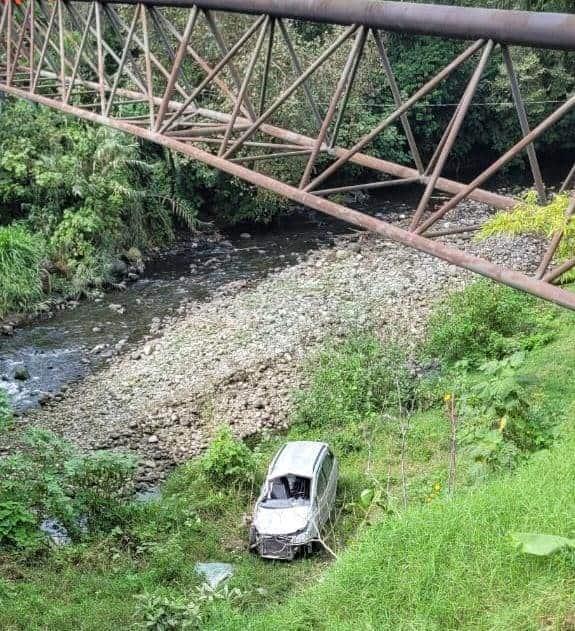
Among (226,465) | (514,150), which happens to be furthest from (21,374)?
(514,150)

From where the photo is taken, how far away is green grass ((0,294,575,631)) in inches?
185

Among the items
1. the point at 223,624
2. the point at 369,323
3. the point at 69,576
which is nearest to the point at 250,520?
the point at 69,576

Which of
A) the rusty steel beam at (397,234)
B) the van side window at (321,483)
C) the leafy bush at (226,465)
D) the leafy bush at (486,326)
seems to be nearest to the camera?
the rusty steel beam at (397,234)

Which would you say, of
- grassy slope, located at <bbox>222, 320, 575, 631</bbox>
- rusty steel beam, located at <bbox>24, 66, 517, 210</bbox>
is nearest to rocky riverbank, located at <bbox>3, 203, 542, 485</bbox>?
rusty steel beam, located at <bbox>24, 66, 517, 210</bbox>

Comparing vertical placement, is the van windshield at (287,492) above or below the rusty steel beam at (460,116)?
below

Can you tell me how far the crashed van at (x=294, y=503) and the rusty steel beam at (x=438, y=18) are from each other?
16.8 feet

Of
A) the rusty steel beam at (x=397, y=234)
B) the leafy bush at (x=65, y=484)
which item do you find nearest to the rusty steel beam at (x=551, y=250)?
the rusty steel beam at (x=397, y=234)

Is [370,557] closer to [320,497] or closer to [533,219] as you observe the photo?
[533,219]

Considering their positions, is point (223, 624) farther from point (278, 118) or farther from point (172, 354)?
point (278, 118)

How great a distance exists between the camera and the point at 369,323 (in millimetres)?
13984

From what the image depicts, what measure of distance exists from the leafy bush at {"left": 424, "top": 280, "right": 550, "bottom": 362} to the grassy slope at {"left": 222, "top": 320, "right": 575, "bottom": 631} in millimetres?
5900

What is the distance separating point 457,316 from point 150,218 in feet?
32.5

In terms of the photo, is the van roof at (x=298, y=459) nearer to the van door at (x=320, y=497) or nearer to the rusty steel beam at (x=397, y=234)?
the van door at (x=320, y=497)

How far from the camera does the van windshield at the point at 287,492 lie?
27.6 feet
